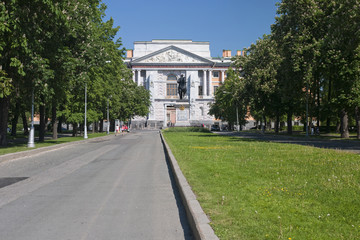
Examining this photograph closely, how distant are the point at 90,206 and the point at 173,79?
10124 cm

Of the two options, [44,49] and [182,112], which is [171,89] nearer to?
[182,112]

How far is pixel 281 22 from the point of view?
114ft

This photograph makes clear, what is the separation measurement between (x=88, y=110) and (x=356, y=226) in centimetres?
3947

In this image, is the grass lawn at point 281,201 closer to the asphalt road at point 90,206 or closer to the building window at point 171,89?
the asphalt road at point 90,206

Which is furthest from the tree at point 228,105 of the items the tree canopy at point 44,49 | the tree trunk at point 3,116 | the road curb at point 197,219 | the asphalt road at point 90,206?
the road curb at point 197,219

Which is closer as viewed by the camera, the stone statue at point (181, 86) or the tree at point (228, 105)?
the tree at point (228, 105)

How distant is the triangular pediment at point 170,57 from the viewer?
104875 mm

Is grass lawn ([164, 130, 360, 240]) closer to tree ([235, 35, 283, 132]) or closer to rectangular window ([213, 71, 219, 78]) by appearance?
tree ([235, 35, 283, 132])

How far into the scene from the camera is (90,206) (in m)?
7.27

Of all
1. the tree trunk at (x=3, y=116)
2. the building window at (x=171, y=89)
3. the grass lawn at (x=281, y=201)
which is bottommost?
the grass lawn at (x=281, y=201)

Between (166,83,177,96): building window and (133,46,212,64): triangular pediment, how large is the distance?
22.3 feet

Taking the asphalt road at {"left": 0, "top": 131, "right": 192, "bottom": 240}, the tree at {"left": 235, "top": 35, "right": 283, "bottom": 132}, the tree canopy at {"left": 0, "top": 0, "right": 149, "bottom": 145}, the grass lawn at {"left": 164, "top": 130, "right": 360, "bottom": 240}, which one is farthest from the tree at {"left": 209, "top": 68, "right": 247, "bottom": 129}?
the grass lawn at {"left": 164, "top": 130, "right": 360, "bottom": 240}

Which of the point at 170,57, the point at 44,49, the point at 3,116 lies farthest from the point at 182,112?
the point at 44,49

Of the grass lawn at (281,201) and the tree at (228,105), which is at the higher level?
the tree at (228,105)
